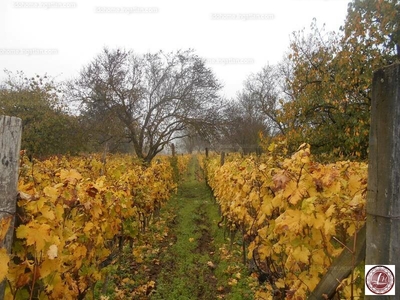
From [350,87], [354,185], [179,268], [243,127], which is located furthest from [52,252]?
[243,127]

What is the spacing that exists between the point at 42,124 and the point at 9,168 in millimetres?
16126

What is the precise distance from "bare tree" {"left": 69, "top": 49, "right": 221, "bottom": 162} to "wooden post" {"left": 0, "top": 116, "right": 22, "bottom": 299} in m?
15.4

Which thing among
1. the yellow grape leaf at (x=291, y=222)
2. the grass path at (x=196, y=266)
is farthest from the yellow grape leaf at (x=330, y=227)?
the grass path at (x=196, y=266)

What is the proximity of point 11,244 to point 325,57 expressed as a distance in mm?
9391

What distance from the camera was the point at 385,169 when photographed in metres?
1.21

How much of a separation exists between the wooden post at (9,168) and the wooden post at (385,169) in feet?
5.17

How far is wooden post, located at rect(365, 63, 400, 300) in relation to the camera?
119 cm

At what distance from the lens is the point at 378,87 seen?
1.24 metres

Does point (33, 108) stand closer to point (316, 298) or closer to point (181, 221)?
point (181, 221)

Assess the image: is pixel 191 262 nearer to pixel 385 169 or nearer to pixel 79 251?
pixel 79 251

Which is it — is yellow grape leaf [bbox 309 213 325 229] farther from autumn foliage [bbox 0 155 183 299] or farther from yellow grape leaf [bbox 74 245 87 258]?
yellow grape leaf [bbox 74 245 87 258]

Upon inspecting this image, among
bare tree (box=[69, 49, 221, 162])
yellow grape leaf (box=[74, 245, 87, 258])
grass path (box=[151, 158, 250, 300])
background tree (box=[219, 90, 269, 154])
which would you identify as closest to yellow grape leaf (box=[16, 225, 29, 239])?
yellow grape leaf (box=[74, 245, 87, 258])

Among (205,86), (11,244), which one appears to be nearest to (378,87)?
(11,244)

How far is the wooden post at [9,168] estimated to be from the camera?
1425 millimetres
